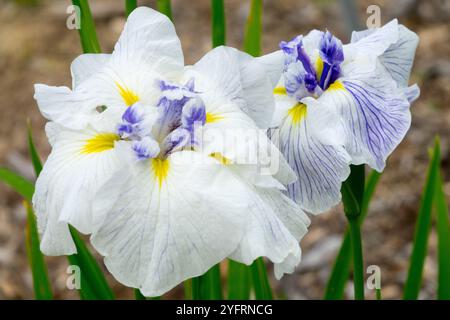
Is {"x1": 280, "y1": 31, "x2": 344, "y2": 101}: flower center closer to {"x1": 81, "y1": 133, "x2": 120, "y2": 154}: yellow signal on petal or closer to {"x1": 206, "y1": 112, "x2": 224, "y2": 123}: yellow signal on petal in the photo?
{"x1": 206, "y1": 112, "x2": 224, "y2": 123}: yellow signal on petal

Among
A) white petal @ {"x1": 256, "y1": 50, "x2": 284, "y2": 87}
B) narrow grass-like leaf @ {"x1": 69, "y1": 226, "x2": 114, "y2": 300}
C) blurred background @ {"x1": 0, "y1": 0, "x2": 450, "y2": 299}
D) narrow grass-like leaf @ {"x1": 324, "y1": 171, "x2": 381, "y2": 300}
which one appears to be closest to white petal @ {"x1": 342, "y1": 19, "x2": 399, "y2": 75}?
white petal @ {"x1": 256, "y1": 50, "x2": 284, "y2": 87}

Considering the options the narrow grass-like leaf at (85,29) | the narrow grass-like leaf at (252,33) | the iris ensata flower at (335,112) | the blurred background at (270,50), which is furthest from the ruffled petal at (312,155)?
the blurred background at (270,50)

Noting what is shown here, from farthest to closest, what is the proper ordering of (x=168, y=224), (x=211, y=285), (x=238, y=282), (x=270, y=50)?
(x=270, y=50) < (x=238, y=282) < (x=211, y=285) < (x=168, y=224)

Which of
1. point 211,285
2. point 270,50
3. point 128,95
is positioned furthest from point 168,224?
point 270,50

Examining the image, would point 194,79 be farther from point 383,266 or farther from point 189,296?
point 383,266

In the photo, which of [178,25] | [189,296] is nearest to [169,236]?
[189,296]

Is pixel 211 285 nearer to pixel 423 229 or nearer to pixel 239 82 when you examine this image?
pixel 423 229
